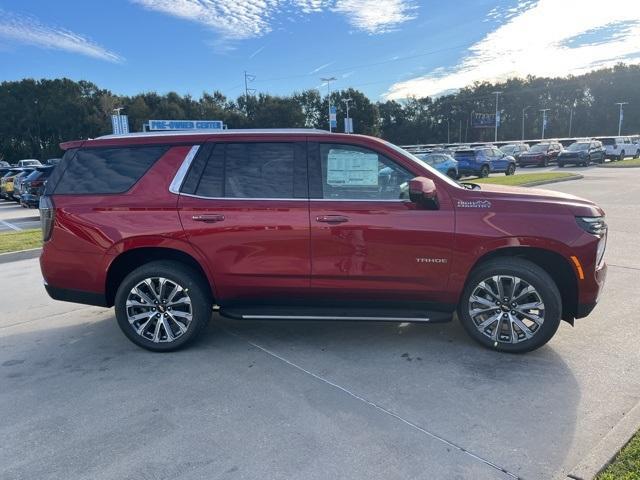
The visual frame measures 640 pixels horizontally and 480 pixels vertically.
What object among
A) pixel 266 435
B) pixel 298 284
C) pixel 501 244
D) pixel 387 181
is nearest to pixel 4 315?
pixel 298 284

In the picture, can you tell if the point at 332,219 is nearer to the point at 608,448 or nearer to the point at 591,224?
the point at 591,224

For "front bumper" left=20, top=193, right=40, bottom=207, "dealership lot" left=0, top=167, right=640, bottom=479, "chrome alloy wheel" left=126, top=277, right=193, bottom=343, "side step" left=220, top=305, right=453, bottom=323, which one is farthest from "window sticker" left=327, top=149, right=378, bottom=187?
"front bumper" left=20, top=193, right=40, bottom=207

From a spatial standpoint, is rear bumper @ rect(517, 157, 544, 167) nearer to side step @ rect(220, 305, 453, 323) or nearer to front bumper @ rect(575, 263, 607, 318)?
front bumper @ rect(575, 263, 607, 318)

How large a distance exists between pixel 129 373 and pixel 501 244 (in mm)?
3346

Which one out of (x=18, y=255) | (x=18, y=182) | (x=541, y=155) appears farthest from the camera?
(x=541, y=155)

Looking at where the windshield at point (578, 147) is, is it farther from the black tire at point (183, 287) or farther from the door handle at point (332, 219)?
the black tire at point (183, 287)

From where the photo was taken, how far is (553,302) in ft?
12.8

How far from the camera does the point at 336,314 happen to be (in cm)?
411

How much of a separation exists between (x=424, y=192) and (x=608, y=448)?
81.8 inches

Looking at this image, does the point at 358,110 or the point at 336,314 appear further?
the point at 358,110

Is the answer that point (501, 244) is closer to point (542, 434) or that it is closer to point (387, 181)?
point (387, 181)

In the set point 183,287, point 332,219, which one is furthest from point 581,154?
point 183,287

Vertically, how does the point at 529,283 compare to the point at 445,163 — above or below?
below

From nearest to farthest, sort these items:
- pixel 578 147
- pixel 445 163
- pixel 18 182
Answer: pixel 18 182 → pixel 445 163 → pixel 578 147
